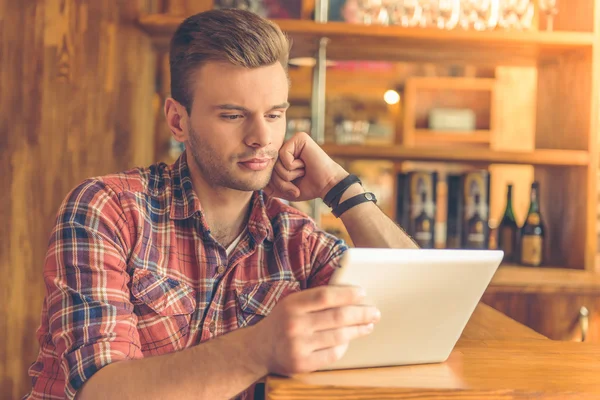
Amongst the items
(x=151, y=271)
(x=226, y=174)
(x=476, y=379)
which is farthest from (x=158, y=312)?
(x=476, y=379)

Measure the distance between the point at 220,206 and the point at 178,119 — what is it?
22cm

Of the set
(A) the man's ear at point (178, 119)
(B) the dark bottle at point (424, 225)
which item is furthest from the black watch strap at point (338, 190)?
(B) the dark bottle at point (424, 225)

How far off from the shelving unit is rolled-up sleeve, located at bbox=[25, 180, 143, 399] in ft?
4.43

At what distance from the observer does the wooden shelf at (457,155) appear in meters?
2.51

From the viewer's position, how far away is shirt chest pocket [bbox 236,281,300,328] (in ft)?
4.25

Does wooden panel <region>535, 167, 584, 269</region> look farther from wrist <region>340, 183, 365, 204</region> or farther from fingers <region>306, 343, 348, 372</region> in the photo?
fingers <region>306, 343, 348, 372</region>

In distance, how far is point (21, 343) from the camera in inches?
89.4

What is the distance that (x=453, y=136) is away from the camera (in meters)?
4.75

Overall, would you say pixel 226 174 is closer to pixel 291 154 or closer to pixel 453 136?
pixel 291 154

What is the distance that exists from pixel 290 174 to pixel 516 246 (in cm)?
164

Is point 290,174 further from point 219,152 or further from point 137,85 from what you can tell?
point 137,85

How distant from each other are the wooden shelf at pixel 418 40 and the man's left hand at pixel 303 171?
992mm

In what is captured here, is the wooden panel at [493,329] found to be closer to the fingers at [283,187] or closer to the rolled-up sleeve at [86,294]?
the fingers at [283,187]

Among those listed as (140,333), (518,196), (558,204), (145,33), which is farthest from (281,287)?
(518,196)
